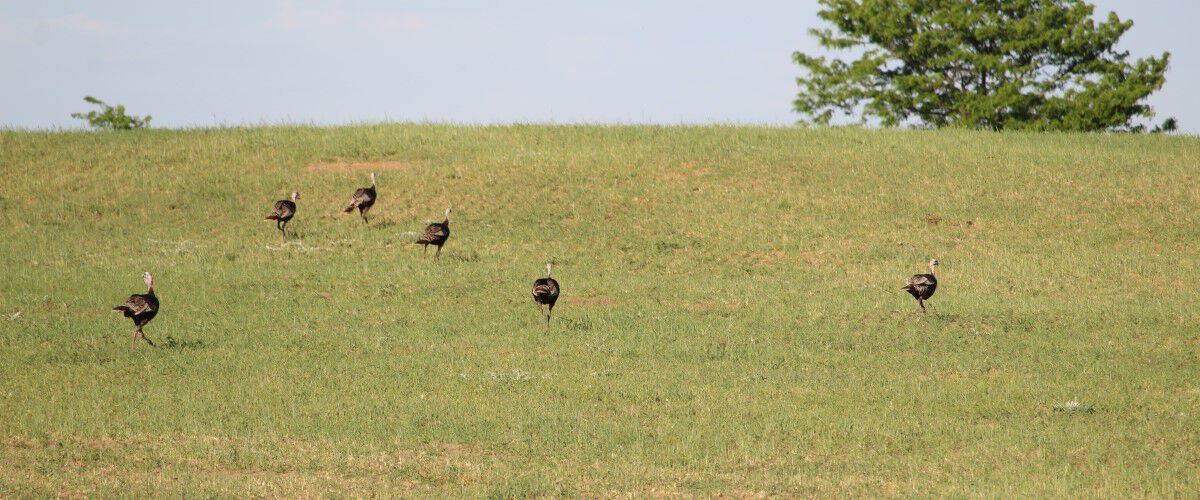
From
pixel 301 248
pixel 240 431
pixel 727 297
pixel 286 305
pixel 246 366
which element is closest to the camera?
pixel 240 431

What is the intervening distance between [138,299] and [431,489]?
1026cm

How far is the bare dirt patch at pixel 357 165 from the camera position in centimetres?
4469

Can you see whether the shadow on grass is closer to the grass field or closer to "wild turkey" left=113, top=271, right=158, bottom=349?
the grass field

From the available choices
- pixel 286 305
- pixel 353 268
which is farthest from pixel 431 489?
pixel 353 268

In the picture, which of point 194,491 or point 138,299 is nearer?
point 194,491

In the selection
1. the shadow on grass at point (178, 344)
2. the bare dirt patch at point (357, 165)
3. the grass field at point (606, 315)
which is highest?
the bare dirt patch at point (357, 165)

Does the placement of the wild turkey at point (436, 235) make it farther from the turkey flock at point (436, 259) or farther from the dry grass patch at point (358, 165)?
the dry grass patch at point (358, 165)

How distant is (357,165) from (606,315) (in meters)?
20.9

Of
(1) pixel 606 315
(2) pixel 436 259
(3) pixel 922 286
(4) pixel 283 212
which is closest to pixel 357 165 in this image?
(4) pixel 283 212

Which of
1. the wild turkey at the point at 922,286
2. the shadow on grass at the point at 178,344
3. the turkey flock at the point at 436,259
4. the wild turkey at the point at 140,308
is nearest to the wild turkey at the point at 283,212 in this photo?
the turkey flock at the point at 436,259

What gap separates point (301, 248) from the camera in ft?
116

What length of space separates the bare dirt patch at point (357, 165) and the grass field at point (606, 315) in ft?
0.58

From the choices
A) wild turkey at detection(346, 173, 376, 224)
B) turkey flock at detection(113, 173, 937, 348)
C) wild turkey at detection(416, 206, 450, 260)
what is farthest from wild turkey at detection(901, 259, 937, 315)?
wild turkey at detection(346, 173, 376, 224)

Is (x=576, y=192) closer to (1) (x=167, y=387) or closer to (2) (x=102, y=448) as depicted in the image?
(1) (x=167, y=387)
